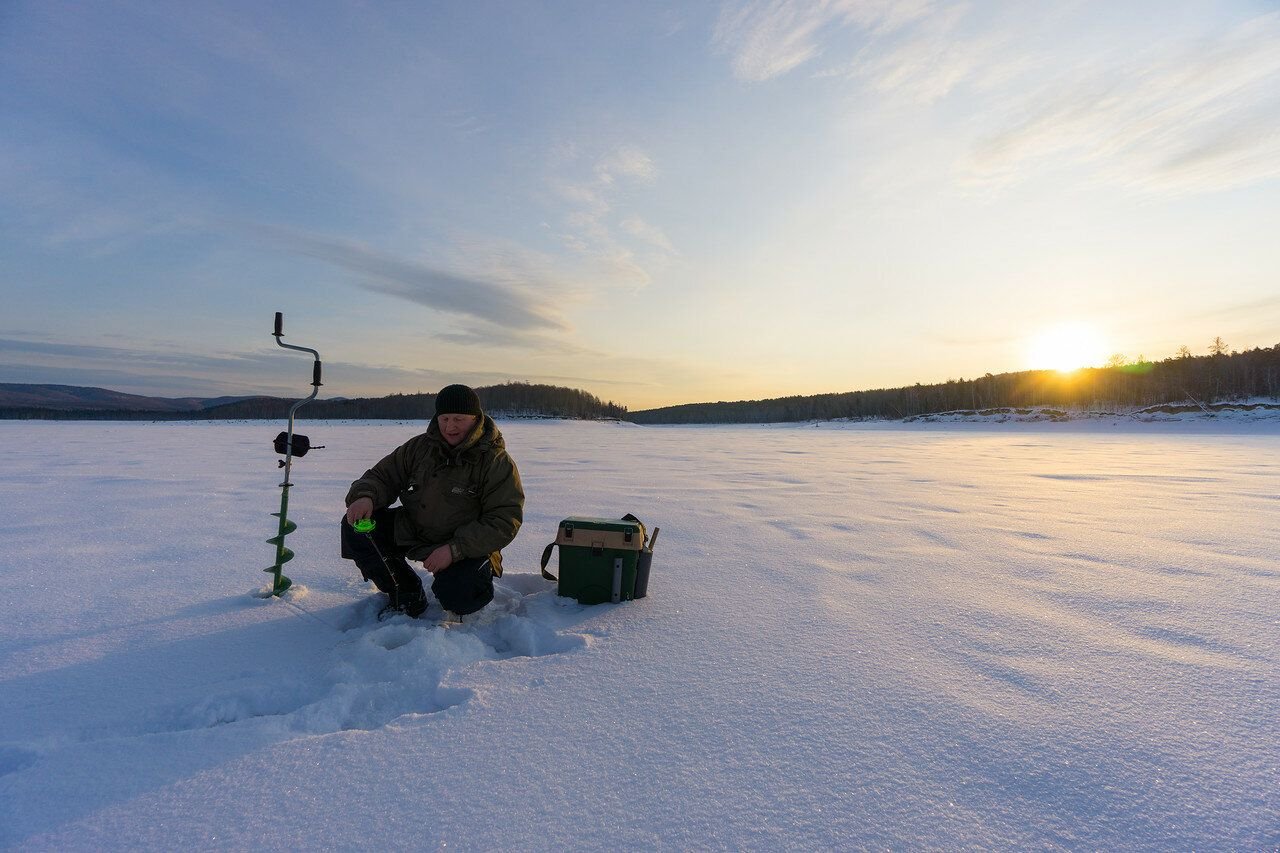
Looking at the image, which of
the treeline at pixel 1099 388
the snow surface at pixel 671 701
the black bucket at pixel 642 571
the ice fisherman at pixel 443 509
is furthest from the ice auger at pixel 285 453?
the treeline at pixel 1099 388

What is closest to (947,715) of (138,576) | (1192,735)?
(1192,735)

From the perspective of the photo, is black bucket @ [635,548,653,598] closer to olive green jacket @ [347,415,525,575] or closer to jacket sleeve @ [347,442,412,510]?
olive green jacket @ [347,415,525,575]

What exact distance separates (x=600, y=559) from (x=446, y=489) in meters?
1.01

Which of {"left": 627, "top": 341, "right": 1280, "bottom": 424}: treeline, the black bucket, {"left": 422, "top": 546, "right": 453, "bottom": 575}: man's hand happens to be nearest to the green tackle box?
the black bucket

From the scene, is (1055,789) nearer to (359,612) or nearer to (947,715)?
(947,715)

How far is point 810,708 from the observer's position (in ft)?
6.94

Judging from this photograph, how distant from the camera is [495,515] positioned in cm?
311

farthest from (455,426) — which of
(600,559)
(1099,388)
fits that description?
(1099,388)

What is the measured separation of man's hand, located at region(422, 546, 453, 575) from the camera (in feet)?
9.27

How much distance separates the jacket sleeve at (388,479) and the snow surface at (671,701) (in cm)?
65

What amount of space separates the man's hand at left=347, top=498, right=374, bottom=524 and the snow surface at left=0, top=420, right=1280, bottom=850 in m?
0.60

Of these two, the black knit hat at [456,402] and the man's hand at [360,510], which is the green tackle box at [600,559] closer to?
the black knit hat at [456,402]

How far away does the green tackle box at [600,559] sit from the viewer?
11.0 ft

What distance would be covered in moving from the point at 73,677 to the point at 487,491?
190cm
